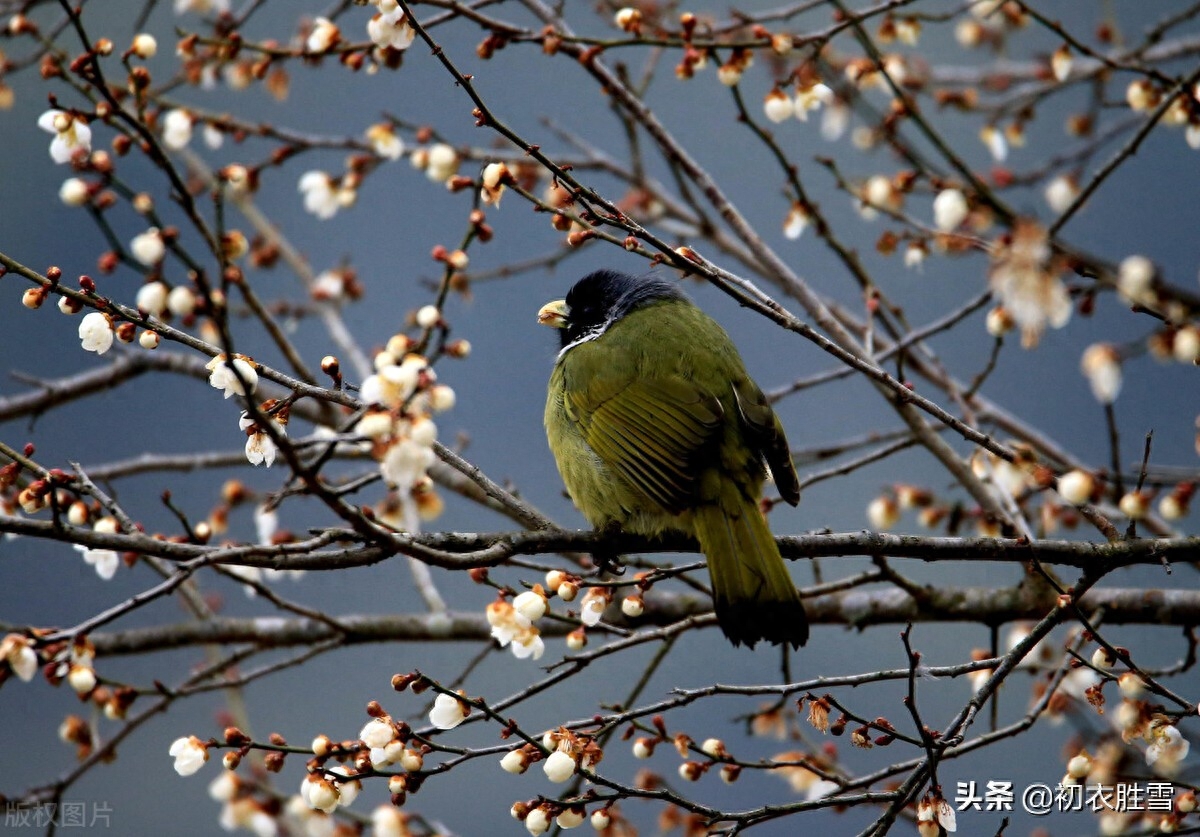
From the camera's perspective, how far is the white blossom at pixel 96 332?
2.81 m

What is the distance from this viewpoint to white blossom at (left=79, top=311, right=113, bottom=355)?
281cm

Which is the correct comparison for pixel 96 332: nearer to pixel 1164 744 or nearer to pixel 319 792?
pixel 319 792

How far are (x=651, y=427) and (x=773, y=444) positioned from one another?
15.1 inches

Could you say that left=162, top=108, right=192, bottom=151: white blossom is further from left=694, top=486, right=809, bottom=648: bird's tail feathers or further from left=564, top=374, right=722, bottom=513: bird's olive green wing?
left=694, top=486, right=809, bottom=648: bird's tail feathers

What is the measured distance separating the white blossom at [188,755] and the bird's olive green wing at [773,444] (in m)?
1.82

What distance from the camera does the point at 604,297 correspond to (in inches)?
188

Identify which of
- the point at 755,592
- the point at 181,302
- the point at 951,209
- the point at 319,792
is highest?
the point at 181,302

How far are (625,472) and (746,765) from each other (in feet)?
3.17

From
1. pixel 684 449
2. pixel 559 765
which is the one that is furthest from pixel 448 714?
pixel 684 449

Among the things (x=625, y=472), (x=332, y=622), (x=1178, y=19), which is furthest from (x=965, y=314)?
(x=332, y=622)

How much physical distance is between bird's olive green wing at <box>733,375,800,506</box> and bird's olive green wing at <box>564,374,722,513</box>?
11 centimetres

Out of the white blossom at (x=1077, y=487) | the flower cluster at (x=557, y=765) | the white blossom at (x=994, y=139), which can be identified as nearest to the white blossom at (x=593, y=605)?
the flower cluster at (x=557, y=765)

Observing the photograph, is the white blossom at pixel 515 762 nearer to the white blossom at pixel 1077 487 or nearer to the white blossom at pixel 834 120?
the white blossom at pixel 1077 487

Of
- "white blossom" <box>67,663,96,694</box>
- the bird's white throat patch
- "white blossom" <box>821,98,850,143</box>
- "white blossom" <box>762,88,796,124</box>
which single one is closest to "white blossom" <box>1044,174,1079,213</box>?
"white blossom" <box>821,98,850,143</box>
